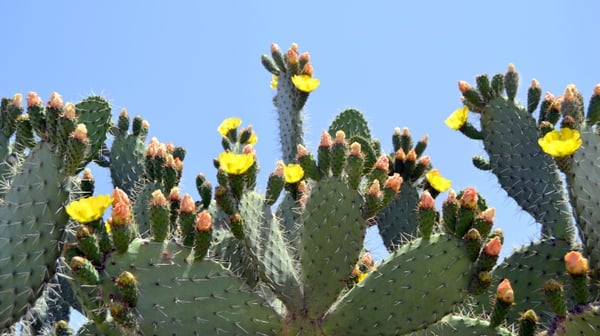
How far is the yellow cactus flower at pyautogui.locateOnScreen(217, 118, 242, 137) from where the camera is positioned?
483cm

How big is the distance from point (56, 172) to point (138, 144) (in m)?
1.93

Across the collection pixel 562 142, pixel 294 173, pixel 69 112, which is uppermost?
pixel 562 142

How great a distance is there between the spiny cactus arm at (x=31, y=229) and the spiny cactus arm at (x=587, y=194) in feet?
6.38

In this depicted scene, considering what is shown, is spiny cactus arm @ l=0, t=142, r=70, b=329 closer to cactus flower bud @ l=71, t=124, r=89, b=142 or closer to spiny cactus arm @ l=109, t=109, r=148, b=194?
cactus flower bud @ l=71, t=124, r=89, b=142

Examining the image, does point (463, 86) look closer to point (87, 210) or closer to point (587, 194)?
point (587, 194)

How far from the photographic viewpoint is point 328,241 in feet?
8.76

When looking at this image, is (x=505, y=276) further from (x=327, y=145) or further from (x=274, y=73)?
(x=274, y=73)

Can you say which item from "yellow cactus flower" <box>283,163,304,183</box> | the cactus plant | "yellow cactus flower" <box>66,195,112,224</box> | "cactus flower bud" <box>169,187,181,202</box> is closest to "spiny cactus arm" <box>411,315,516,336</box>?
the cactus plant

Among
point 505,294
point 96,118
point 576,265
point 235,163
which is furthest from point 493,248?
point 96,118

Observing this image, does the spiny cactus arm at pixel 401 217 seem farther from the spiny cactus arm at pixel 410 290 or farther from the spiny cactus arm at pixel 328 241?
the spiny cactus arm at pixel 410 290

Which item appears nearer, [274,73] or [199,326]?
[199,326]

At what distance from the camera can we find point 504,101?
4031 mm

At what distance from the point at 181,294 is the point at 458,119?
2.31 metres

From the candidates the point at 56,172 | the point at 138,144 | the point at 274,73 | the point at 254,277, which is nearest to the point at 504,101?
the point at 274,73
